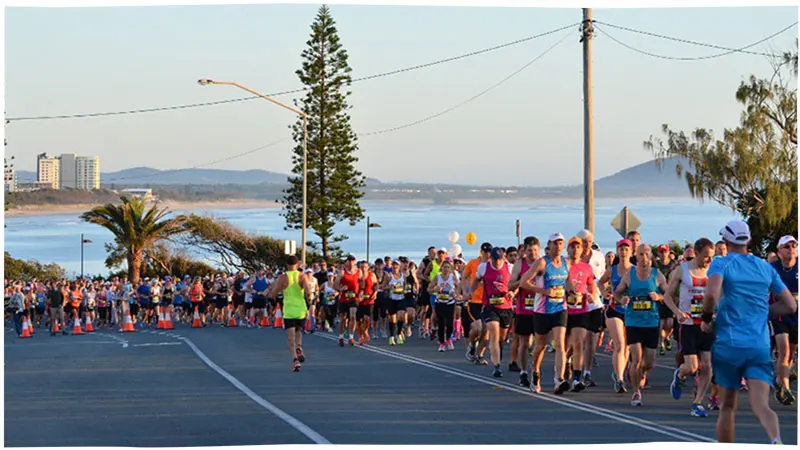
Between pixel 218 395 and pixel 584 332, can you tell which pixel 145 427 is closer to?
pixel 218 395

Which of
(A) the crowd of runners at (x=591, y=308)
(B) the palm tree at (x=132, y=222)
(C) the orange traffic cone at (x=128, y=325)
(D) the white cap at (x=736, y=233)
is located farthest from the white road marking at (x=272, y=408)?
(B) the palm tree at (x=132, y=222)

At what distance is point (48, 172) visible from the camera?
266 feet

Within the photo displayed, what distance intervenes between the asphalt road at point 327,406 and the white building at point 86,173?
6287cm

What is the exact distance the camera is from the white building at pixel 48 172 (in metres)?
78.9

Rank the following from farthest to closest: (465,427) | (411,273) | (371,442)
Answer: (411,273) → (465,427) → (371,442)

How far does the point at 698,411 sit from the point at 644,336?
1.51 m

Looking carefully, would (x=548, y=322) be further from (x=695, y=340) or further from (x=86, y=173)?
(x=86, y=173)

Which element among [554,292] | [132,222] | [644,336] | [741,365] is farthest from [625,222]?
[132,222]

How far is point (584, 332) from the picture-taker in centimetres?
1506

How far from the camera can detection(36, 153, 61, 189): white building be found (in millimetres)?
78875

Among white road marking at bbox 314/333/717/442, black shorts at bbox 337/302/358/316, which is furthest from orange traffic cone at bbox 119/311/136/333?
white road marking at bbox 314/333/717/442

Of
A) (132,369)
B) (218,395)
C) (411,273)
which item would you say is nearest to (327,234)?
(411,273)

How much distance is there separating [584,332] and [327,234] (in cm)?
4828

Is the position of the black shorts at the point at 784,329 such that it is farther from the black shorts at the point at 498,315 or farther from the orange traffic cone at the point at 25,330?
the orange traffic cone at the point at 25,330
